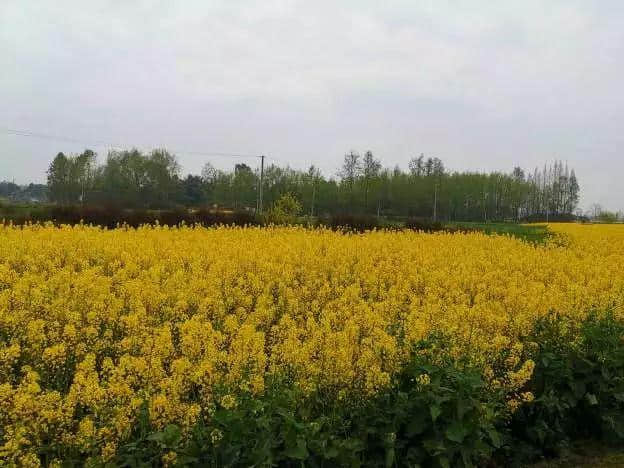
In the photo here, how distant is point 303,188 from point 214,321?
193ft

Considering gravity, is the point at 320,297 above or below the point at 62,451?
above

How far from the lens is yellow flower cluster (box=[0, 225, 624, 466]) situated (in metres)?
3.59

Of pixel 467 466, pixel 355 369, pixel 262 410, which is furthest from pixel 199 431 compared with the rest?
pixel 467 466

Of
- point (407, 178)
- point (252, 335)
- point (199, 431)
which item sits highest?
point (407, 178)

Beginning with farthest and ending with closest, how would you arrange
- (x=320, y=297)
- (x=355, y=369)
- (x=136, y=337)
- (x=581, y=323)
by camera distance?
(x=320, y=297)
(x=581, y=323)
(x=136, y=337)
(x=355, y=369)

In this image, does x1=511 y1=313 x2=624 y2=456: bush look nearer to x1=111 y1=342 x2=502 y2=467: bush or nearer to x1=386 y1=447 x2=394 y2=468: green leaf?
x1=111 y1=342 x2=502 y2=467: bush

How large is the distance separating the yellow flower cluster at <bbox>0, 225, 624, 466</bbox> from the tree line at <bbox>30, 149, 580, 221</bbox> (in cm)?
4942

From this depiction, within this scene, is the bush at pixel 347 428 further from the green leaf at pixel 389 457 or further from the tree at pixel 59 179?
the tree at pixel 59 179

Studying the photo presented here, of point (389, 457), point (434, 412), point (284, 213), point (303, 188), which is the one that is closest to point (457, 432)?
point (434, 412)

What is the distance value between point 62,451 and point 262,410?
1.38m

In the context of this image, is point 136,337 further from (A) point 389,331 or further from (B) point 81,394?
(A) point 389,331

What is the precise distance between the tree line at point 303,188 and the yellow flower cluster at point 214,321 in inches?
1946

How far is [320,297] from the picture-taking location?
7.41m

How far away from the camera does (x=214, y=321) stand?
586cm
